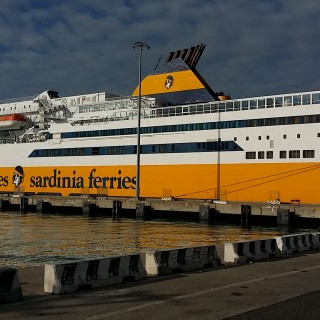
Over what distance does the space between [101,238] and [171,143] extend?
2075 centimetres

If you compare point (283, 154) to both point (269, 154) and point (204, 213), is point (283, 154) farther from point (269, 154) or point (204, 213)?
point (204, 213)

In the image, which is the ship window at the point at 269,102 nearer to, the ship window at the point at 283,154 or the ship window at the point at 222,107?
the ship window at the point at 222,107

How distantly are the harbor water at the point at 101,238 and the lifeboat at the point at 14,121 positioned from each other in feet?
96.5

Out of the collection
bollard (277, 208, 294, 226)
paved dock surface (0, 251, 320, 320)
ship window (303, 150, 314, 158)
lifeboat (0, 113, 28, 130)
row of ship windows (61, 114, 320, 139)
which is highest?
lifeboat (0, 113, 28, 130)

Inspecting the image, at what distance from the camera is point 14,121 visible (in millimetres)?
59281

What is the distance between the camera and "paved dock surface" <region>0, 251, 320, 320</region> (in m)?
A: 8.30

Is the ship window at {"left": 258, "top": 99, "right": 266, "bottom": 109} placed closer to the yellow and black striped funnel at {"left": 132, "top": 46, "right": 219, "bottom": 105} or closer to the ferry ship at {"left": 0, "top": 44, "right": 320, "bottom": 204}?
the ferry ship at {"left": 0, "top": 44, "right": 320, "bottom": 204}

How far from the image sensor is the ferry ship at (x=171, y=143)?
3850 cm

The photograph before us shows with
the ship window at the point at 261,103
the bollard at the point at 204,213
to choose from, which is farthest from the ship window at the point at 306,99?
the bollard at the point at 204,213

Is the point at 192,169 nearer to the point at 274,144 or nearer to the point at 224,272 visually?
the point at 274,144

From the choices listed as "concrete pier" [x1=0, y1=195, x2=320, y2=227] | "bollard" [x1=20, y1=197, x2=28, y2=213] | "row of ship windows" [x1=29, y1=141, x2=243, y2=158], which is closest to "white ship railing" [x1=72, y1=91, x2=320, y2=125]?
"row of ship windows" [x1=29, y1=141, x2=243, y2=158]

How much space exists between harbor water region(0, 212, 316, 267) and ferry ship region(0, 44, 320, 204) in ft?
22.9

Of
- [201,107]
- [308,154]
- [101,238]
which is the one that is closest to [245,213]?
[308,154]

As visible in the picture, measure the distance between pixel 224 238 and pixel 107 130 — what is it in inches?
1038
